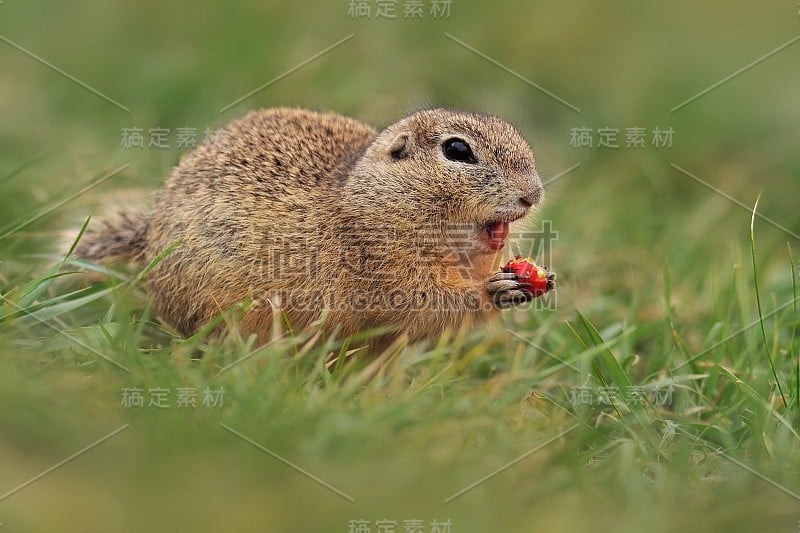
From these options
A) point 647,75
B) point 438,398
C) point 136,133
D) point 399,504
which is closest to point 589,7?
point 647,75

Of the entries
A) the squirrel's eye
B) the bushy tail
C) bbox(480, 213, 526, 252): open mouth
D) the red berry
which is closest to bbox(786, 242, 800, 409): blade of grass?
the red berry

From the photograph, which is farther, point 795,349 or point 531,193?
point 795,349

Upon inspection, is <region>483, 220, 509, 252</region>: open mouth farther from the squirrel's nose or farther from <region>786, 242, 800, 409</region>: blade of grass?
<region>786, 242, 800, 409</region>: blade of grass

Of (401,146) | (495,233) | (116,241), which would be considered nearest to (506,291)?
(495,233)

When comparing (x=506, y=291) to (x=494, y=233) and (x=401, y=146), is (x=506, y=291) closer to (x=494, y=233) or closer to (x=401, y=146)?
(x=494, y=233)

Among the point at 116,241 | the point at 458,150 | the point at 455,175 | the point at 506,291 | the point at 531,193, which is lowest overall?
the point at 506,291

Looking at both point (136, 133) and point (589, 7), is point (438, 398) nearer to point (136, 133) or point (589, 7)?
point (136, 133)

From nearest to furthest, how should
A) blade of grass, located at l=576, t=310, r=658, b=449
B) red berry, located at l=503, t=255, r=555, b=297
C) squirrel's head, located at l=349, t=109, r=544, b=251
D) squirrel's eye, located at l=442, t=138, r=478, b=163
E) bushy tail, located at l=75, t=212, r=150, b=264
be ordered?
blade of grass, located at l=576, t=310, r=658, b=449 → red berry, located at l=503, t=255, r=555, b=297 → squirrel's head, located at l=349, t=109, r=544, b=251 → squirrel's eye, located at l=442, t=138, r=478, b=163 → bushy tail, located at l=75, t=212, r=150, b=264
